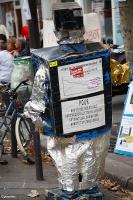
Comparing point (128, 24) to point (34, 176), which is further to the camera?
point (128, 24)

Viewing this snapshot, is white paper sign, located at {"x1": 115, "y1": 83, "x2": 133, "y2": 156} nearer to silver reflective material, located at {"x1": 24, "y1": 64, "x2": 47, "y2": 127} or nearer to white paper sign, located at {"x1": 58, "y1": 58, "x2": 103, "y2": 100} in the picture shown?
white paper sign, located at {"x1": 58, "y1": 58, "x2": 103, "y2": 100}

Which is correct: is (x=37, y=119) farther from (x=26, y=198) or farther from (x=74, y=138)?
(x=26, y=198)

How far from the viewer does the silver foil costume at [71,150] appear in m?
4.62

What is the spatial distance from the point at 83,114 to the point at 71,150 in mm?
334

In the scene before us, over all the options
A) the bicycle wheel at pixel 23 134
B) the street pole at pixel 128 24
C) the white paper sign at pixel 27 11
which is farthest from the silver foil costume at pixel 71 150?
the street pole at pixel 128 24

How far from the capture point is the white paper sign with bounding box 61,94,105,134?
4.63m

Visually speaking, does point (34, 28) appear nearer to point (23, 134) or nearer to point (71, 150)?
point (23, 134)

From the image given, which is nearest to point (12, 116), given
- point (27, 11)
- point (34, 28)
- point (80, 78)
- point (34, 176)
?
point (34, 176)

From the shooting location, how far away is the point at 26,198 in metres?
5.60

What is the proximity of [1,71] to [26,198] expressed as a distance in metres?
3.68

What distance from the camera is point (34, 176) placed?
252 inches

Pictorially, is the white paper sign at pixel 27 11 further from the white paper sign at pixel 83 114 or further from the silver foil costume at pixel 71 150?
the white paper sign at pixel 83 114

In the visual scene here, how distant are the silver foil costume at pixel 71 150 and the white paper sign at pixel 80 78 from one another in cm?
16

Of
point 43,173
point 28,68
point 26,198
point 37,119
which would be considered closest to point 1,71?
point 28,68
